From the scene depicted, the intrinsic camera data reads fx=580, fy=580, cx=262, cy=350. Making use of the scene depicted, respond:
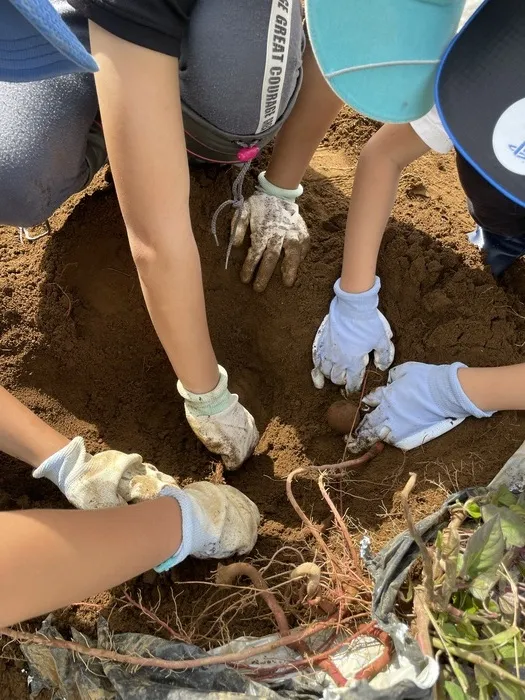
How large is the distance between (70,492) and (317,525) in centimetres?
52

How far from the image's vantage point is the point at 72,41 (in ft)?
2.33

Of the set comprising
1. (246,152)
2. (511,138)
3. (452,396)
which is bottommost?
(452,396)

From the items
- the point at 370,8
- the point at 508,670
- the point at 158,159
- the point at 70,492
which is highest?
the point at 370,8

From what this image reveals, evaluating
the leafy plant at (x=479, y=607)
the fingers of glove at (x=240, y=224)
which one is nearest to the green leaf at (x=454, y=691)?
the leafy plant at (x=479, y=607)

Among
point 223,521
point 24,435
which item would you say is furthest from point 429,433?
point 24,435

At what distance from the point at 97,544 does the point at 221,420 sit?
41 centimetres

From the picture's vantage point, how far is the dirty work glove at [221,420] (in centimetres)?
126

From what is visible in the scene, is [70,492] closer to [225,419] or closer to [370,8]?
[225,419]

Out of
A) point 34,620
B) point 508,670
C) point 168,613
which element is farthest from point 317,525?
point 34,620

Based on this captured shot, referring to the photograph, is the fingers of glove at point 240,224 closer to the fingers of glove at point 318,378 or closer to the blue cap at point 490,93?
the fingers of glove at point 318,378

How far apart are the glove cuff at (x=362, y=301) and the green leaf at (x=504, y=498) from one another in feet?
1.66

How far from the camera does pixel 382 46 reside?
91 centimetres

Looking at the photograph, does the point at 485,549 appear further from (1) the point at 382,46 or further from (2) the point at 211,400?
(1) the point at 382,46

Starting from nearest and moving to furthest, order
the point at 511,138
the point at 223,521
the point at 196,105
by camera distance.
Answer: the point at 511,138 < the point at 223,521 < the point at 196,105
